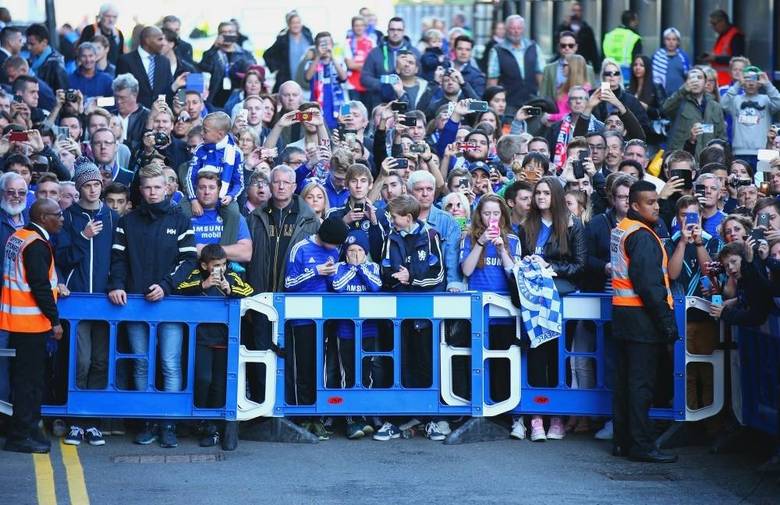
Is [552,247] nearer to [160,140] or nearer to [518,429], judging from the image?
[518,429]

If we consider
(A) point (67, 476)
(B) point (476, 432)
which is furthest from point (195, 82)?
(A) point (67, 476)

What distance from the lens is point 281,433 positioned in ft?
41.9

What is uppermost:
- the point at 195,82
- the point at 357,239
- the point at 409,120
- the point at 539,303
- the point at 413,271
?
the point at 195,82

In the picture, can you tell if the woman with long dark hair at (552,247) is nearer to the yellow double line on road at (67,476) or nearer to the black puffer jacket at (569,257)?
the black puffer jacket at (569,257)

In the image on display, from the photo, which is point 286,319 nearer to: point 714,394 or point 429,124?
point 714,394

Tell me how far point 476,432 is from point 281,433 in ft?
5.17

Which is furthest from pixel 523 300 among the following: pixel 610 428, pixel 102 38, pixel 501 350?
pixel 102 38

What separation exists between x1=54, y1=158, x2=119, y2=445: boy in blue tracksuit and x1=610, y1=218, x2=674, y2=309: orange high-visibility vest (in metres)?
4.09

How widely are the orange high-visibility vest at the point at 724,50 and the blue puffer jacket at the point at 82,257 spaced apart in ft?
42.7

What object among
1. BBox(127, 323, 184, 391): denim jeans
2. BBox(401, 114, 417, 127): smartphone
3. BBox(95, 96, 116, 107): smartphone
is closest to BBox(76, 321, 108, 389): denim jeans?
BBox(127, 323, 184, 391): denim jeans

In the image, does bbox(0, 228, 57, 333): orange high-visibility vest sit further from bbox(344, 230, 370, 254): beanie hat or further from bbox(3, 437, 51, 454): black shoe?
bbox(344, 230, 370, 254): beanie hat

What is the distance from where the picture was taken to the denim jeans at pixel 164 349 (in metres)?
12.7

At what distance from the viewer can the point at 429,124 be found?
18.2 metres

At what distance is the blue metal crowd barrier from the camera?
12.7m
